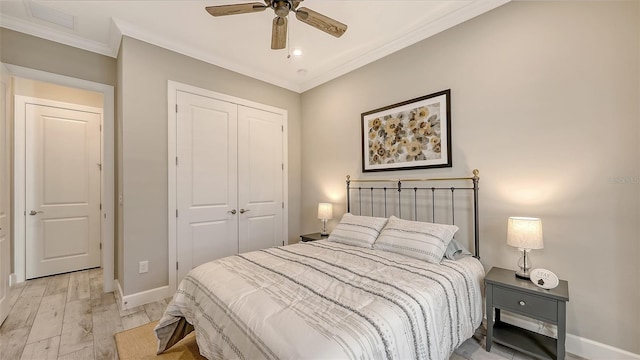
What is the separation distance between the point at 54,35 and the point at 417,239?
4.03 meters

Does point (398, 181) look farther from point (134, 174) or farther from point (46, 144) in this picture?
point (46, 144)

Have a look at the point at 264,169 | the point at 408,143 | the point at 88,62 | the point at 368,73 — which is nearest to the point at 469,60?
the point at 408,143

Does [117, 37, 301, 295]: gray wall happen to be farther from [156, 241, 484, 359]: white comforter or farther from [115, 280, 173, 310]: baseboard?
[156, 241, 484, 359]: white comforter

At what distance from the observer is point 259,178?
376 centimetres

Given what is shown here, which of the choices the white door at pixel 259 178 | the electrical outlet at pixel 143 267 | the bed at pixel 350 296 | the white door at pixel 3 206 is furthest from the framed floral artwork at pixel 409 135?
the white door at pixel 3 206

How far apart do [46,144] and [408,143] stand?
15.4 feet

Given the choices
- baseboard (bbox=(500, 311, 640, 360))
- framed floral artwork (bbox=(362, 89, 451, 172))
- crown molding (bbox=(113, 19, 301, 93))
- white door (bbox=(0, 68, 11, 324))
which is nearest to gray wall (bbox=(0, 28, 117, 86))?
white door (bbox=(0, 68, 11, 324))

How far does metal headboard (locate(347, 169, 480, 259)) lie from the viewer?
2393 millimetres

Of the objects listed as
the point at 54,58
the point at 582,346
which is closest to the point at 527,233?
the point at 582,346

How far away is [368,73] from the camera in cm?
329

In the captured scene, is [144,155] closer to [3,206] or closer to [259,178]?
[3,206]

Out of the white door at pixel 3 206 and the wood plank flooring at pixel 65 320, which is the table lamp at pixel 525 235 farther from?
the white door at pixel 3 206

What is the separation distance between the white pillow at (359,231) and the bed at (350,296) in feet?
0.03

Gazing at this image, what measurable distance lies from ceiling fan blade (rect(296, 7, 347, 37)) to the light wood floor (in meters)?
2.56
